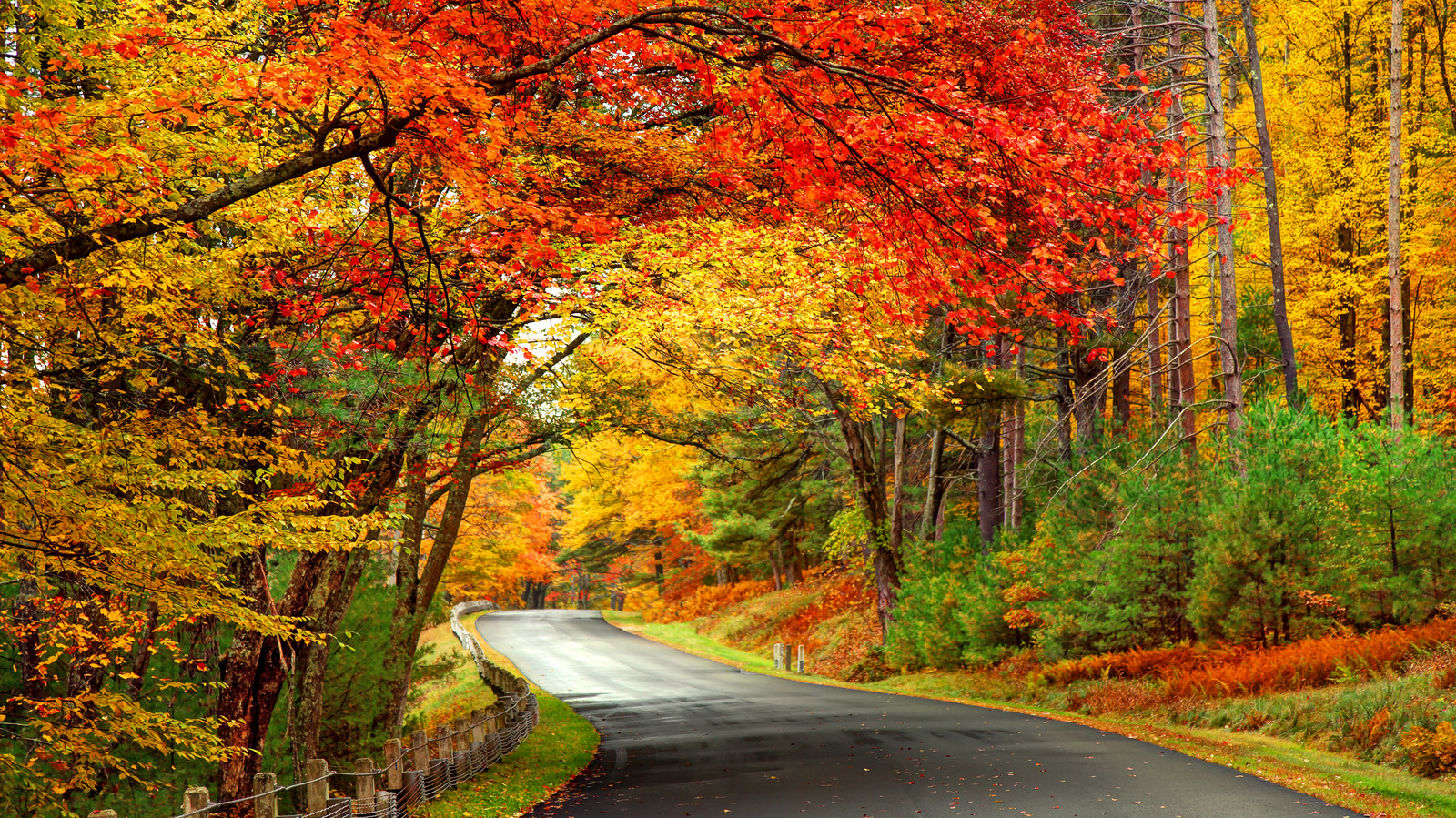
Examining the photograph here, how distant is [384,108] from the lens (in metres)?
4.83

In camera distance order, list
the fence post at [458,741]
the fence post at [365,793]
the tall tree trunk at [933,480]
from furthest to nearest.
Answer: the tall tree trunk at [933,480], the fence post at [458,741], the fence post at [365,793]

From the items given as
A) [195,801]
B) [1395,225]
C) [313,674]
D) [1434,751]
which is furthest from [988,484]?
[195,801]

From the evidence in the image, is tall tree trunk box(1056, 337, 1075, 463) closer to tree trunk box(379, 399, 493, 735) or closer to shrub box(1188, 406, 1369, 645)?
shrub box(1188, 406, 1369, 645)

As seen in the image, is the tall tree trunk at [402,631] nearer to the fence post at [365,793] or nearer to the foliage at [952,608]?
the fence post at [365,793]

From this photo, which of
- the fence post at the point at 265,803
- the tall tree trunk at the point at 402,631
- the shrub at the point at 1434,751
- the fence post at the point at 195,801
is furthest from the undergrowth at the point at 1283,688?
the tall tree trunk at the point at 402,631

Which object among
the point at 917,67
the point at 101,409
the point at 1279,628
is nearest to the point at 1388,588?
the point at 1279,628

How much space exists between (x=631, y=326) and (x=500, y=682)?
13.6 meters

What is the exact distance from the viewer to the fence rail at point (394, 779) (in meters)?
7.42

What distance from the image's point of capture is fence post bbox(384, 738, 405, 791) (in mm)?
9648

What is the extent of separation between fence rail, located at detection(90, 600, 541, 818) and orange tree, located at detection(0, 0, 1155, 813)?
0.53 metres

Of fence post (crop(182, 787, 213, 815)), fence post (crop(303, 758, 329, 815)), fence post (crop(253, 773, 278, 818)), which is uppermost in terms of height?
fence post (crop(182, 787, 213, 815))

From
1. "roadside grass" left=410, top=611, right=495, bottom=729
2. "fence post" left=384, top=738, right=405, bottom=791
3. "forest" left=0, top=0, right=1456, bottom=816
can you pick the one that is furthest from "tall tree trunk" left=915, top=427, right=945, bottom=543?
"fence post" left=384, top=738, right=405, bottom=791

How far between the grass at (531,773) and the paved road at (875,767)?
33 centimetres

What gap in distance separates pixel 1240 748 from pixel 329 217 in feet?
38.0
